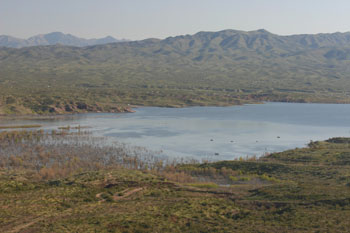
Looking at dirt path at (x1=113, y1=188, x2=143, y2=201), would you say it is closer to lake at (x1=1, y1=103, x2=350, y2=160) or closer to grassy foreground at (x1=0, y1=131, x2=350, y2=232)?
grassy foreground at (x1=0, y1=131, x2=350, y2=232)

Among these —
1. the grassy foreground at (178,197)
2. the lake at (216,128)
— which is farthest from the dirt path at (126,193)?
the lake at (216,128)

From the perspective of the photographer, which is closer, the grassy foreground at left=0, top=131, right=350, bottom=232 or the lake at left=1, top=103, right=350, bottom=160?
the grassy foreground at left=0, top=131, right=350, bottom=232

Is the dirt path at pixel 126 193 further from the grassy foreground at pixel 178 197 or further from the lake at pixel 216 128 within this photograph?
the lake at pixel 216 128

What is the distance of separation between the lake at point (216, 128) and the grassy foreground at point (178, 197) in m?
18.7

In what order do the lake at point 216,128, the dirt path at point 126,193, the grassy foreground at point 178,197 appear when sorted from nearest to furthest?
the grassy foreground at point 178,197 → the dirt path at point 126,193 → the lake at point 216,128

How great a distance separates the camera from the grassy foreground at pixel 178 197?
115 ft

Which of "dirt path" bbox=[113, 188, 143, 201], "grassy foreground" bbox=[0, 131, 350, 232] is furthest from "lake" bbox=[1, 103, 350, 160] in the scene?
"dirt path" bbox=[113, 188, 143, 201]

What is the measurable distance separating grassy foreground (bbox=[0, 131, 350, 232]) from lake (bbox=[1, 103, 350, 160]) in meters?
18.7

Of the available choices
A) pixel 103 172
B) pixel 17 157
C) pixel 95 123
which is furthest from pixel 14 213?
pixel 95 123

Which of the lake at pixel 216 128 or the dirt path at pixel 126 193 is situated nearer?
the dirt path at pixel 126 193

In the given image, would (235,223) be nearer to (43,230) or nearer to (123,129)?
(43,230)

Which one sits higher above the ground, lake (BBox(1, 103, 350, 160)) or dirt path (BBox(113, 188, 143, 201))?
dirt path (BBox(113, 188, 143, 201))

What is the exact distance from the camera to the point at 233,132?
119750mm

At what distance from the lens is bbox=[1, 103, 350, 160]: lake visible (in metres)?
94.3
